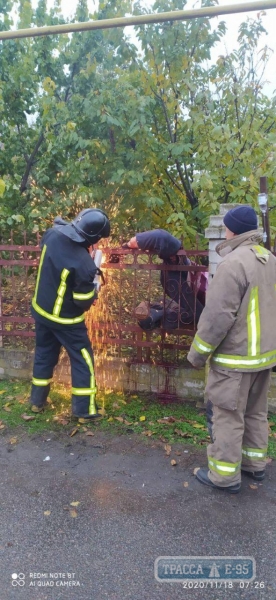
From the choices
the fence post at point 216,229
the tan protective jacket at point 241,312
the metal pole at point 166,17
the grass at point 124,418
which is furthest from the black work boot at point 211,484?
the metal pole at point 166,17

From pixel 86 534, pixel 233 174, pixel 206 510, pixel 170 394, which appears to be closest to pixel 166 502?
pixel 206 510

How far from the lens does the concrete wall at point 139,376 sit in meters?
4.49

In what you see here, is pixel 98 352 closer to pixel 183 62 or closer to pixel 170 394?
pixel 170 394

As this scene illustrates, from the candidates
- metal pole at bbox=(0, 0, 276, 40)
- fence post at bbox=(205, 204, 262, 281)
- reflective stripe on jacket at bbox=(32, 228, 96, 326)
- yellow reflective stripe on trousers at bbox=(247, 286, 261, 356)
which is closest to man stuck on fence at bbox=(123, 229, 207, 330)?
fence post at bbox=(205, 204, 262, 281)

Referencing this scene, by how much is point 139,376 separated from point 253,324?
6.53 feet

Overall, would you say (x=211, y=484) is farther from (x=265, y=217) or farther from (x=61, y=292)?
(x=265, y=217)

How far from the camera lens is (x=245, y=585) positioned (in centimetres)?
236

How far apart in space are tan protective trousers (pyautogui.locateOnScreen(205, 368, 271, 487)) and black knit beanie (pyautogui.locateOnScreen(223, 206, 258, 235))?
38.6 inches

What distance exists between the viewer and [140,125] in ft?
15.7

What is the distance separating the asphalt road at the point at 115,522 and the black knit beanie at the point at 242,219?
72.8 inches

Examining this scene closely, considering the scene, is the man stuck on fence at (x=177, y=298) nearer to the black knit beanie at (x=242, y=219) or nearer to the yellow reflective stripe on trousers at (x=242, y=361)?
the black knit beanie at (x=242, y=219)

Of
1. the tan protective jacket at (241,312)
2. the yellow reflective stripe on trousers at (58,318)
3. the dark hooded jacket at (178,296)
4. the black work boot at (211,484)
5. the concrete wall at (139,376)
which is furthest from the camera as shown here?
the concrete wall at (139,376)

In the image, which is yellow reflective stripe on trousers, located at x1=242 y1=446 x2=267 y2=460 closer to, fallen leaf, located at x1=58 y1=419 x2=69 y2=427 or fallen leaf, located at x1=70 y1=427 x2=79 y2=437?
fallen leaf, located at x1=70 y1=427 x2=79 y2=437

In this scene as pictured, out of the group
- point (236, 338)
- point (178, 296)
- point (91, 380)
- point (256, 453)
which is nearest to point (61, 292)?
point (91, 380)
